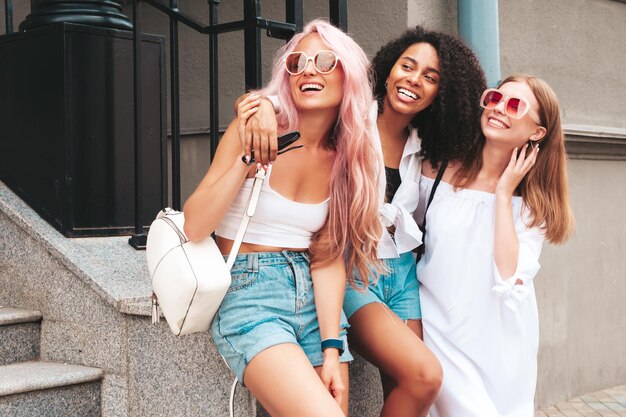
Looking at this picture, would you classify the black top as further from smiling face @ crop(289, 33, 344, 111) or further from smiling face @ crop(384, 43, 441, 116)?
smiling face @ crop(289, 33, 344, 111)

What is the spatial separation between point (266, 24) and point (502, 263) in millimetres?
1434

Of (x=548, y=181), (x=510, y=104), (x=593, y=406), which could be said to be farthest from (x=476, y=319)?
(x=593, y=406)

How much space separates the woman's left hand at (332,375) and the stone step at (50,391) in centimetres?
109

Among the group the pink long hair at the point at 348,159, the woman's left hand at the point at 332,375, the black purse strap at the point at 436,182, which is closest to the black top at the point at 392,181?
the black purse strap at the point at 436,182

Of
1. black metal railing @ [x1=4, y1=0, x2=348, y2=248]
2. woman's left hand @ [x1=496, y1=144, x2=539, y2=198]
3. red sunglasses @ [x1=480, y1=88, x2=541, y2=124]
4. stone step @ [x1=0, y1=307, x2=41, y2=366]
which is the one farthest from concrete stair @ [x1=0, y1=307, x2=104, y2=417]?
red sunglasses @ [x1=480, y1=88, x2=541, y2=124]

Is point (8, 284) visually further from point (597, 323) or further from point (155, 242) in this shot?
point (597, 323)

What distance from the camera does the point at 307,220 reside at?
3068mm

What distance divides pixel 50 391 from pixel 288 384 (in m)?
1.31

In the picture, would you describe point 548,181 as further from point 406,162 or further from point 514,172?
point 406,162

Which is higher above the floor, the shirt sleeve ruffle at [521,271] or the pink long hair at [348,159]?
the pink long hair at [348,159]

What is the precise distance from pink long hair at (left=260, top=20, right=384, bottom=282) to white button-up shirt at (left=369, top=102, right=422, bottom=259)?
22 centimetres

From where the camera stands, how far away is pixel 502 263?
3.39 metres

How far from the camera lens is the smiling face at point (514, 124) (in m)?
3.49

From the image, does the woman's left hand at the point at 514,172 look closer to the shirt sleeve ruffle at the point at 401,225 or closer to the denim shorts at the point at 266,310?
the shirt sleeve ruffle at the point at 401,225
